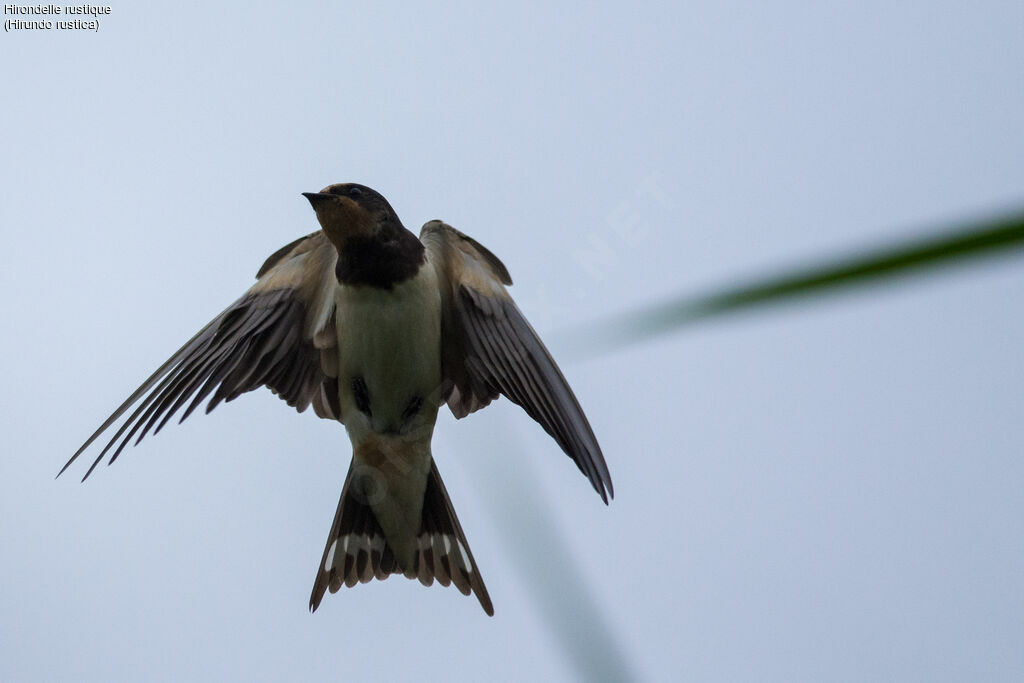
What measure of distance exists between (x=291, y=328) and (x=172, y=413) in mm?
1086

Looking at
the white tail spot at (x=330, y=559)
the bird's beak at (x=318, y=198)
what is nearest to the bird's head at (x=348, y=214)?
the bird's beak at (x=318, y=198)

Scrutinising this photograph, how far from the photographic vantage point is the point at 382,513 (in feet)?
20.1

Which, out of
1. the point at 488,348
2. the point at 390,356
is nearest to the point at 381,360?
the point at 390,356

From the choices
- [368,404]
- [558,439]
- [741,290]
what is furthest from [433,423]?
[741,290]

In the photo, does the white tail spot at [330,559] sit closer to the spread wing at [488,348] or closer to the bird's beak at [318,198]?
the spread wing at [488,348]

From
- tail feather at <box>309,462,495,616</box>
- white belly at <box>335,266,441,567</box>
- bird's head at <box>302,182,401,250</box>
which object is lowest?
tail feather at <box>309,462,495,616</box>

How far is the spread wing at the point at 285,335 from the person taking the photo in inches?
218

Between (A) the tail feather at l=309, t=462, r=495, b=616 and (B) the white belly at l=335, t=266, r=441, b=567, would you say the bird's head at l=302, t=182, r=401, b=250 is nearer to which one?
(B) the white belly at l=335, t=266, r=441, b=567

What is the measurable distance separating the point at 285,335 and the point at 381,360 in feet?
2.17

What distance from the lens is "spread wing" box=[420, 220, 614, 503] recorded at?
502 cm

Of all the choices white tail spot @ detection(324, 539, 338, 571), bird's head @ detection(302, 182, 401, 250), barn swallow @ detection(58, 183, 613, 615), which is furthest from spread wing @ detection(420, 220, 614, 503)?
white tail spot @ detection(324, 539, 338, 571)

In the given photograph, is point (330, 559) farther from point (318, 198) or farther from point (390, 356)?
point (318, 198)

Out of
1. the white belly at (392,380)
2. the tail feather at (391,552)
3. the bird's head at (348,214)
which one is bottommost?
the tail feather at (391,552)

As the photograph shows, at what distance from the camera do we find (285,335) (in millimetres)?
5840
